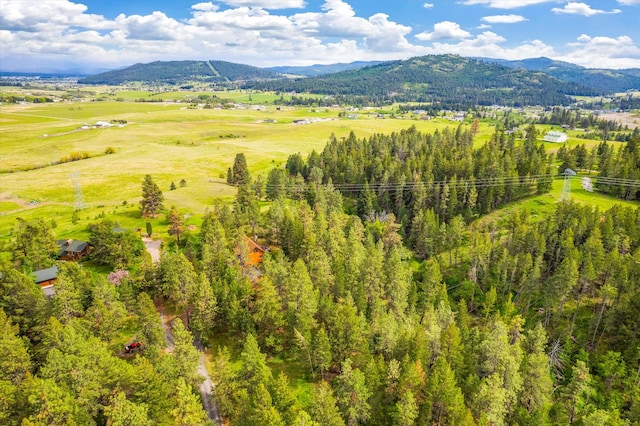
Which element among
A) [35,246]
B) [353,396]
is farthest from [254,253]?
[353,396]

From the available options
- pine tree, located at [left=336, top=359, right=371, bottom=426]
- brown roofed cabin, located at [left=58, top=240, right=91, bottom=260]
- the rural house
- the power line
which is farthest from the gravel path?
the power line

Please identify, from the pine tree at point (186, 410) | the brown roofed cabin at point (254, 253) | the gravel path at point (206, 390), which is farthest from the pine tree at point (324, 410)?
the brown roofed cabin at point (254, 253)

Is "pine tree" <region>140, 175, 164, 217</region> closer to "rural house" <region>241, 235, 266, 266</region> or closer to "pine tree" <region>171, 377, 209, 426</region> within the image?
"rural house" <region>241, 235, 266, 266</region>

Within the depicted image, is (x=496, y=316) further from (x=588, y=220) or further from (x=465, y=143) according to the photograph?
(x=465, y=143)

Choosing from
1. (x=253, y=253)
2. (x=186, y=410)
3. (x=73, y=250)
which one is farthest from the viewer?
(x=253, y=253)

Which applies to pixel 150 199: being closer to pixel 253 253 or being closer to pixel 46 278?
pixel 46 278

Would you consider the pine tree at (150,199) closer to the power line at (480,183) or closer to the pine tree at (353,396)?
the power line at (480,183)

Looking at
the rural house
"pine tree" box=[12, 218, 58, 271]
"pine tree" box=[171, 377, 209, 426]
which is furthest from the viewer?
the rural house
